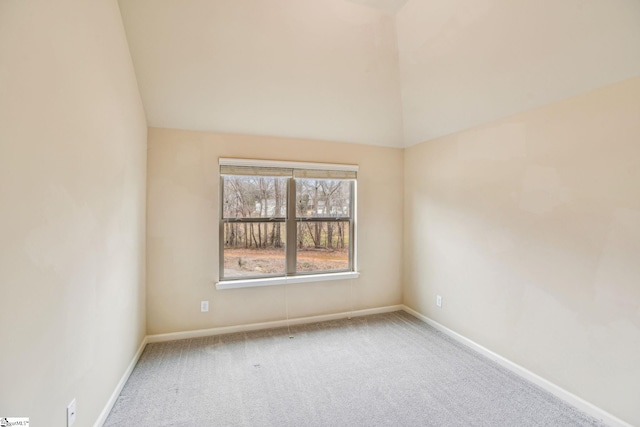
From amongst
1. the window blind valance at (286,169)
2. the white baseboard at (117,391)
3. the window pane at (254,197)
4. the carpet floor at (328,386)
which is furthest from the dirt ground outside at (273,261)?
the white baseboard at (117,391)

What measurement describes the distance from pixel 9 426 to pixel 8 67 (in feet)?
4.29

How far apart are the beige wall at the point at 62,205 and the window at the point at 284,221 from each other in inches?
45.8

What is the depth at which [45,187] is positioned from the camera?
1245mm

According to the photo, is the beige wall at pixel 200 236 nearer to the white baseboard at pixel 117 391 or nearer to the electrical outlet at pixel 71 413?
the white baseboard at pixel 117 391

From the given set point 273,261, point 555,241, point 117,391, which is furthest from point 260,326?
point 555,241

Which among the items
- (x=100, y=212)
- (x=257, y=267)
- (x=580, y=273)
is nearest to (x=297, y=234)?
(x=257, y=267)

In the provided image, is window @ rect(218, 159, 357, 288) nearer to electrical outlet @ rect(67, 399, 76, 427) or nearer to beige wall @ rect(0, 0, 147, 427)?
beige wall @ rect(0, 0, 147, 427)

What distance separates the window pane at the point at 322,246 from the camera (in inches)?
142

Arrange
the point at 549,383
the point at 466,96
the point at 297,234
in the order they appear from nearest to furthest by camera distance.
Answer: the point at 549,383 → the point at 466,96 → the point at 297,234

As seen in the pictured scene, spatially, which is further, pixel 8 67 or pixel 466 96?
pixel 466 96

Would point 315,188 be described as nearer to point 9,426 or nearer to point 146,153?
point 146,153

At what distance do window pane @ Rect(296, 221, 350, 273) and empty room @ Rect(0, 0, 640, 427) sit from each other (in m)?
0.03

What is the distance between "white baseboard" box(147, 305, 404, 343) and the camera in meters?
3.01

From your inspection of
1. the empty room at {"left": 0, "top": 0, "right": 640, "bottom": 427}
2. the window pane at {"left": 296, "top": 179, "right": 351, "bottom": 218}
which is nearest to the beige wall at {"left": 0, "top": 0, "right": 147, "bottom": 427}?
the empty room at {"left": 0, "top": 0, "right": 640, "bottom": 427}
